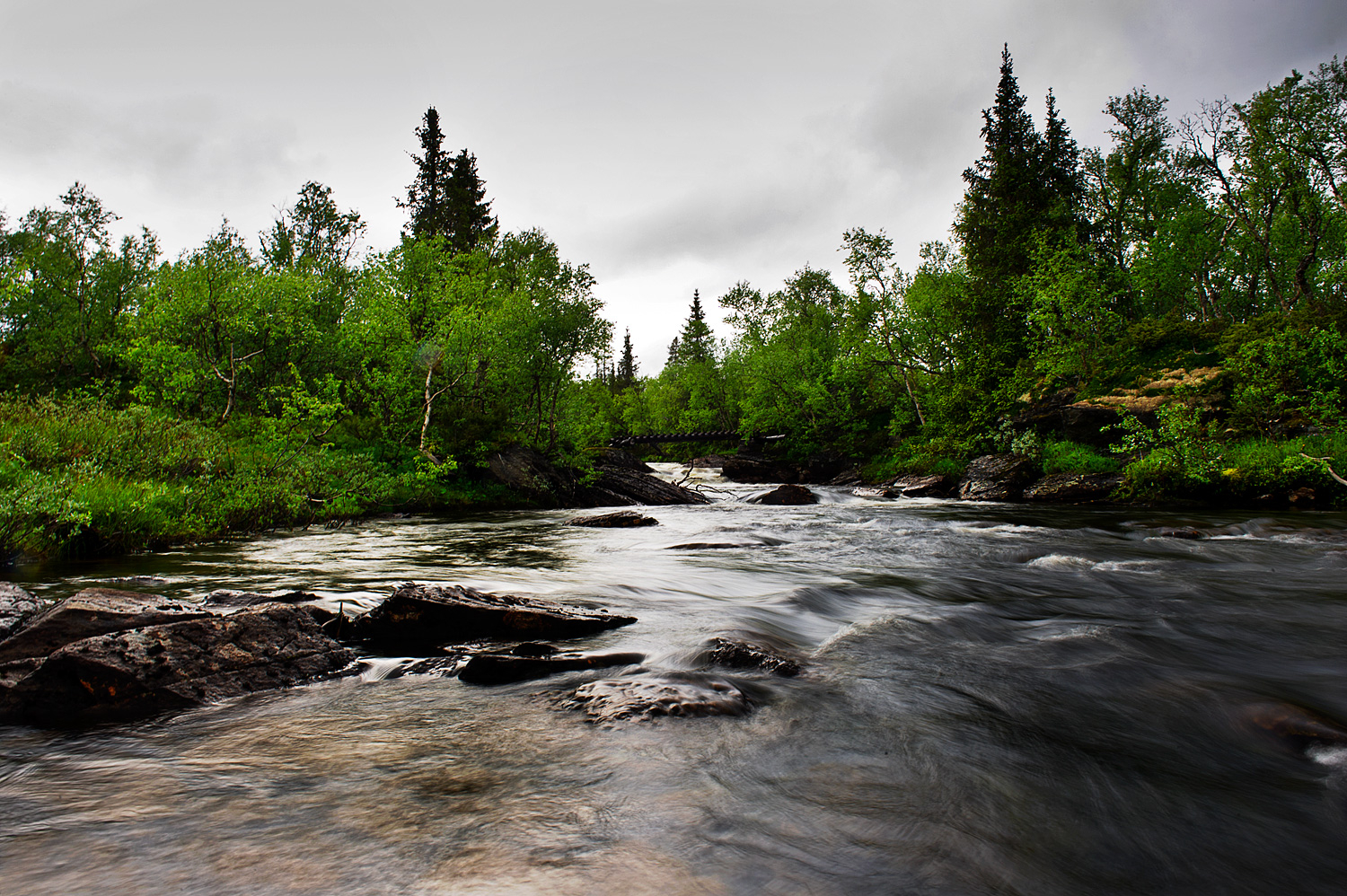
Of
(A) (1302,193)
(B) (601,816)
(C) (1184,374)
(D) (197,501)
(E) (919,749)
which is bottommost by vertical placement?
(E) (919,749)

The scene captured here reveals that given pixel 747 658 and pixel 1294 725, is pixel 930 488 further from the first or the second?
pixel 747 658

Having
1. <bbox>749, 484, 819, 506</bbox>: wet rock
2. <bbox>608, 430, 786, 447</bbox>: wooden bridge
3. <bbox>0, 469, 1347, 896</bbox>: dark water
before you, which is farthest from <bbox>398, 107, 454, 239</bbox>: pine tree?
<bbox>0, 469, 1347, 896</bbox>: dark water

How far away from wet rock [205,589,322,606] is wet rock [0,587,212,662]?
0.90m

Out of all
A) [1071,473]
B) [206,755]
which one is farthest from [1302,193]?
[206,755]

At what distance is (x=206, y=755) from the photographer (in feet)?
10.8

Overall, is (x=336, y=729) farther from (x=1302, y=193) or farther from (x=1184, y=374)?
(x=1302, y=193)

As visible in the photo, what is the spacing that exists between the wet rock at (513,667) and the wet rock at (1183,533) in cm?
1372

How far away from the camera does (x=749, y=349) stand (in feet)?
174

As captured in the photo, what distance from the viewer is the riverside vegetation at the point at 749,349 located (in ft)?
47.1

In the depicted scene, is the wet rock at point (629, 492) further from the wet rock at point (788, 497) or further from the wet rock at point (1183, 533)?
the wet rock at point (1183, 533)

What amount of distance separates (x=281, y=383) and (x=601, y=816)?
24311 millimetres

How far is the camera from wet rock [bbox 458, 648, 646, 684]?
179 inches

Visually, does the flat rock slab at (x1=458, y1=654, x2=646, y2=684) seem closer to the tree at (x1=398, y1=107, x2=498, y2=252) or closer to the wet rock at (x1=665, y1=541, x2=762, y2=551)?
the wet rock at (x1=665, y1=541, x2=762, y2=551)

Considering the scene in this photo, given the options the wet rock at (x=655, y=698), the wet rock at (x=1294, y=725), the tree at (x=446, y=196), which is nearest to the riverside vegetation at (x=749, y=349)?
the tree at (x=446, y=196)
